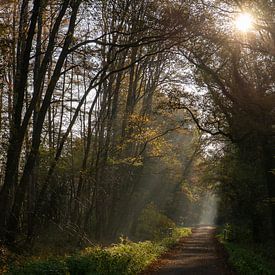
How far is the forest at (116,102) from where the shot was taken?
1315cm

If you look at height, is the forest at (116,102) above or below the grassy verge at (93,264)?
above

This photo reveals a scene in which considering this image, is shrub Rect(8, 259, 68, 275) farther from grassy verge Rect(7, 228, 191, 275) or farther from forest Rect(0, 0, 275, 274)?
forest Rect(0, 0, 275, 274)

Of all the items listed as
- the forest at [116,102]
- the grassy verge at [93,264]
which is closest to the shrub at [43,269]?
the grassy verge at [93,264]

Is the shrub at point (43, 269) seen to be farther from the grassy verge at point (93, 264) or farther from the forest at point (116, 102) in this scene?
the forest at point (116, 102)

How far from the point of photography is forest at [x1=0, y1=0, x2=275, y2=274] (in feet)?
43.1

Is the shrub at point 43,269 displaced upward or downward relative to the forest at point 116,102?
downward

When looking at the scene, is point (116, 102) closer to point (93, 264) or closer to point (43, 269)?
point (93, 264)

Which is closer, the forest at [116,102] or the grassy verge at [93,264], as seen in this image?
the grassy verge at [93,264]

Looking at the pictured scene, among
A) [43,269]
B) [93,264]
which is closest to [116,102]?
[93,264]

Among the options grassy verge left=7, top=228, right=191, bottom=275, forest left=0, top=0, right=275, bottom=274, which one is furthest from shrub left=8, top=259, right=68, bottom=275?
forest left=0, top=0, right=275, bottom=274

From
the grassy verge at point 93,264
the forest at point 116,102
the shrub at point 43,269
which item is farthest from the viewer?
the forest at point 116,102

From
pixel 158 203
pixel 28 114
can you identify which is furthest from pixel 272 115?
pixel 158 203

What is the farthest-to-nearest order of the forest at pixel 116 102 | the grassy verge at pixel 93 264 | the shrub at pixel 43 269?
the forest at pixel 116 102 < the grassy verge at pixel 93 264 < the shrub at pixel 43 269

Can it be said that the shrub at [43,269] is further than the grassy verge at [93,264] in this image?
No
